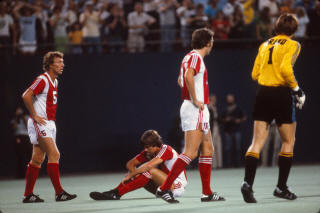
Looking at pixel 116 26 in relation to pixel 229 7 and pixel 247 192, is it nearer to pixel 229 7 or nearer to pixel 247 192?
pixel 229 7

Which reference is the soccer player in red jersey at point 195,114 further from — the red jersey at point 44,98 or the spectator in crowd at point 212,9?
the spectator in crowd at point 212,9

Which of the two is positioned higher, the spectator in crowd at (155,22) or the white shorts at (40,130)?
the spectator in crowd at (155,22)

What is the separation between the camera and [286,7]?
1700 centimetres

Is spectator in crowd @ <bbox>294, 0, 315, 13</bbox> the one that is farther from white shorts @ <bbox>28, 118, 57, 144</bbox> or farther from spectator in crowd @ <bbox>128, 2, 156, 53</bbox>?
white shorts @ <bbox>28, 118, 57, 144</bbox>

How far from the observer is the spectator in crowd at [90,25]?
16500mm

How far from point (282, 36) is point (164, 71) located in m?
10.5

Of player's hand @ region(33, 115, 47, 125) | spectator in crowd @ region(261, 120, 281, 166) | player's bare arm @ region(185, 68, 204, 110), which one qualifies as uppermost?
player's bare arm @ region(185, 68, 204, 110)

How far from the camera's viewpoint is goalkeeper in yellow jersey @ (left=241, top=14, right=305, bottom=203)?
7.41 m

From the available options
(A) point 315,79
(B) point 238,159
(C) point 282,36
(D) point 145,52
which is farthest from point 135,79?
(C) point 282,36

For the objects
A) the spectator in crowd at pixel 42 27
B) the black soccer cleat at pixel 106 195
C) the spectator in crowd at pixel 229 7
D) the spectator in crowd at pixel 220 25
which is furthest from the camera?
the spectator in crowd at pixel 229 7

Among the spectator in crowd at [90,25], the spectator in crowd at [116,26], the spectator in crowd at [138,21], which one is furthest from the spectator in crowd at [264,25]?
the spectator in crowd at [90,25]

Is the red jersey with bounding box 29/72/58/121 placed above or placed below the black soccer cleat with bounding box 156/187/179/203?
above

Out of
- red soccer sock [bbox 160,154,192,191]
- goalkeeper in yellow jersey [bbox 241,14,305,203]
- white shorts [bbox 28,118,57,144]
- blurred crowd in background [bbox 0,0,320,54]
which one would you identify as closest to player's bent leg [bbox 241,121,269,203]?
goalkeeper in yellow jersey [bbox 241,14,305,203]

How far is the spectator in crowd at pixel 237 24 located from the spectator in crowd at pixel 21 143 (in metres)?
5.97
